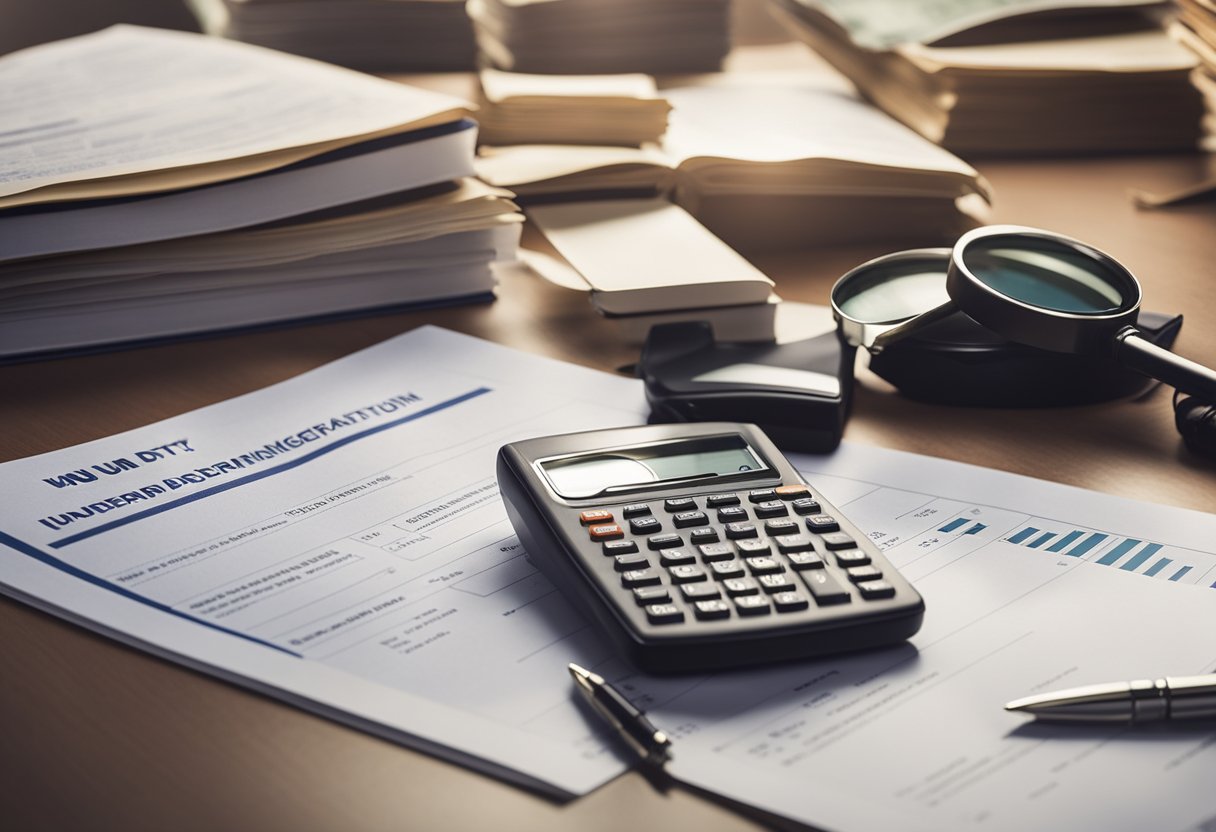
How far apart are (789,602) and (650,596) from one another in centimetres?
5

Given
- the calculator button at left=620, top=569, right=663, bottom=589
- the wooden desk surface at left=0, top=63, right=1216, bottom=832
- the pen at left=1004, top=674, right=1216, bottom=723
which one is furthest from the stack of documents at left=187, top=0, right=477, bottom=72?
the pen at left=1004, top=674, right=1216, bottom=723

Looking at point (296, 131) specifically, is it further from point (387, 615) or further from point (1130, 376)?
point (1130, 376)

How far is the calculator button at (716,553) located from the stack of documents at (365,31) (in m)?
1.00

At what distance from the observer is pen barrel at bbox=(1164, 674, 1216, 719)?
16.1 inches

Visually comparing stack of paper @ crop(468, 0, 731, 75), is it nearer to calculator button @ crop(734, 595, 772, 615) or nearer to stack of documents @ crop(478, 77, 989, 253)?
stack of documents @ crop(478, 77, 989, 253)

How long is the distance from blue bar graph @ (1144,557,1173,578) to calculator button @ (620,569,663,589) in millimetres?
216

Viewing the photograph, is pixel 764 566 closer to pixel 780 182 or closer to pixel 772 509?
pixel 772 509

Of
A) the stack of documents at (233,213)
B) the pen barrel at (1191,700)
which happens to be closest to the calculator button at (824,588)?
the pen barrel at (1191,700)

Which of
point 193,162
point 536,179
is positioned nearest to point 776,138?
point 536,179

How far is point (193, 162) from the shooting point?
2.35 ft

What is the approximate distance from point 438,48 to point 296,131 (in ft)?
2.08

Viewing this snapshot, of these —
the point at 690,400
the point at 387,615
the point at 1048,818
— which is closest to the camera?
the point at 1048,818

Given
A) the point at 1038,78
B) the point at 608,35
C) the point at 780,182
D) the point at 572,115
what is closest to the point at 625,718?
the point at 780,182

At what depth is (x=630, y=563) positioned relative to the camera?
0.46 m
